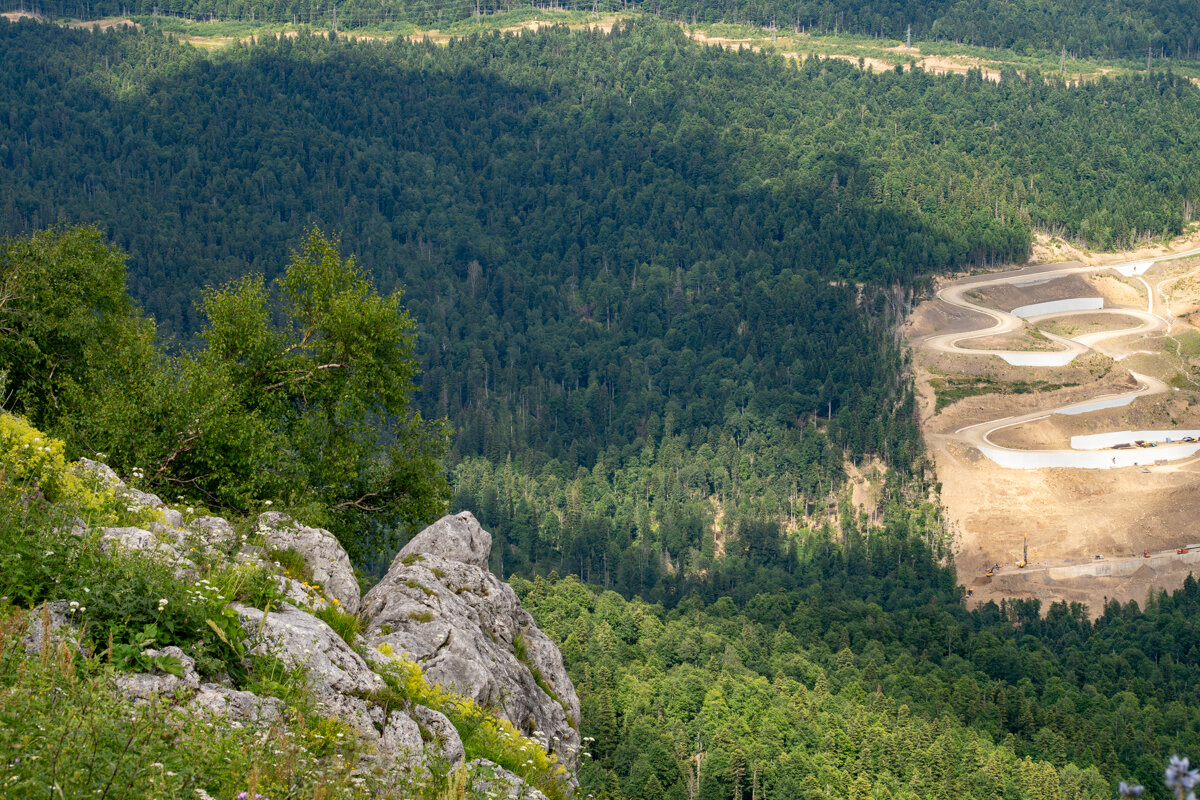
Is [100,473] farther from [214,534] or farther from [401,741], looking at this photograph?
[401,741]

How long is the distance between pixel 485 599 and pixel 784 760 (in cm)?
7265

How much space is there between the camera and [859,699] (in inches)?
5438

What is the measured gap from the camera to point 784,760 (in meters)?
102

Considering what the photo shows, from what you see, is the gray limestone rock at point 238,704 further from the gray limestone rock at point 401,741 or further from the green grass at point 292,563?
the green grass at point 292,563

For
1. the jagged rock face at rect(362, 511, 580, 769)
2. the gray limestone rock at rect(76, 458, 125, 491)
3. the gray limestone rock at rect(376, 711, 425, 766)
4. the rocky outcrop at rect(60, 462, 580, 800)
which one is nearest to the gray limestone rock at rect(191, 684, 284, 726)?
the rocky outcrop at rect(60, 462, 580, 800)

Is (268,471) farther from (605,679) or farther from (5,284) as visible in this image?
(605,679)

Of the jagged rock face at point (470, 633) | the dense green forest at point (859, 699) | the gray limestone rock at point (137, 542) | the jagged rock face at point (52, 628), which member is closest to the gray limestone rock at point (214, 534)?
the gray limestone rock at point (137, 542)

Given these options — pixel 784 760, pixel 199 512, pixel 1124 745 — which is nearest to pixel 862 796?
pixel 784 760

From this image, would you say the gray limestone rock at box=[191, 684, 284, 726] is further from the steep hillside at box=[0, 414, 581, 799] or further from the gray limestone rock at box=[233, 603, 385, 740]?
the gray limestone rock at box=[233, 603, 385, 740]

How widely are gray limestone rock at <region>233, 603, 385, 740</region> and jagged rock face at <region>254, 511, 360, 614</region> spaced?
449 cm

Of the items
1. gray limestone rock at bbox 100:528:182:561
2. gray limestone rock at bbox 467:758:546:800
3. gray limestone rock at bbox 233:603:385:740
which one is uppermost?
gray limestone rock at bbox 100:528:182:561

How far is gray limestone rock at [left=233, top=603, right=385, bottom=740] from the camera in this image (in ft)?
71.2

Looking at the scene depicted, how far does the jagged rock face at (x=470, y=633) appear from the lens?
28594 mm

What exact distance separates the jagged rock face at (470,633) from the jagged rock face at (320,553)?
34.0 inches
